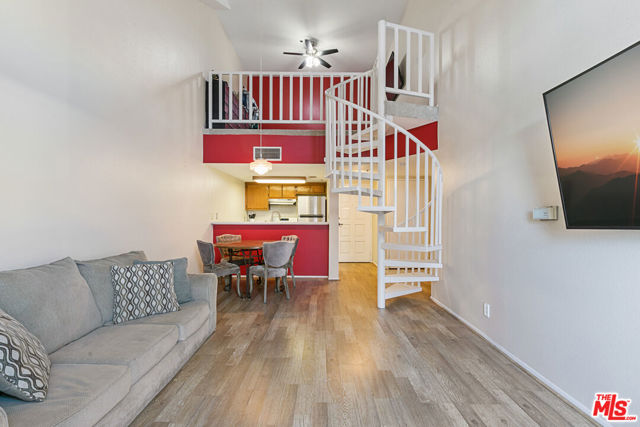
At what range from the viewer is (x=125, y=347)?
5.92 feet

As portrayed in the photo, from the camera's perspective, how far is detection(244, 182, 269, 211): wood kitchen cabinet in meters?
7.91

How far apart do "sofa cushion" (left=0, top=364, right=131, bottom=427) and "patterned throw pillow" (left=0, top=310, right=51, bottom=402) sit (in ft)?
0.16

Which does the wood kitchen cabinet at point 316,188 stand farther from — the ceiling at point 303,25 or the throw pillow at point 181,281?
the throw pillow at point 181,281

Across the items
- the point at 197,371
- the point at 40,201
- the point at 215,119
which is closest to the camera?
the point at 40,201

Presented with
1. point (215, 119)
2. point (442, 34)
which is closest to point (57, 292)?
point (215, 119)

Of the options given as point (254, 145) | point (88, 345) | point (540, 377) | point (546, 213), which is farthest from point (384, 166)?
point (88, 345)

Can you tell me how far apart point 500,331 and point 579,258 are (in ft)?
3.68

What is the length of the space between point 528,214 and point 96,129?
3726 mm

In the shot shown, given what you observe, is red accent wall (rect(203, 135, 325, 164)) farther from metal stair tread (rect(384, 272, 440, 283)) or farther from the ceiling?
the ceiling

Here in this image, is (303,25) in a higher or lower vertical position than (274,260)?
higher

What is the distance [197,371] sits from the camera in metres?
2.30

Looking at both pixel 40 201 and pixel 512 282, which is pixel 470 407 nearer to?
pixel 512 282

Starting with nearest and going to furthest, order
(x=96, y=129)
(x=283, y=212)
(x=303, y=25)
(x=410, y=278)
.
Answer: (x=96, y=129) < (x=410, y=278) < (x=303, y=25) < (x=283, y=212)

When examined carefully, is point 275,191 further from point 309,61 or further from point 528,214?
point 528,214
